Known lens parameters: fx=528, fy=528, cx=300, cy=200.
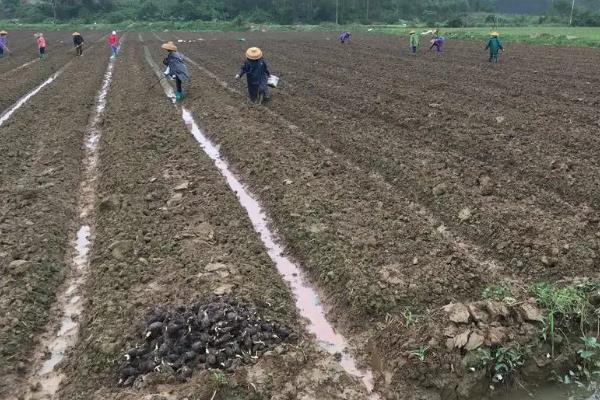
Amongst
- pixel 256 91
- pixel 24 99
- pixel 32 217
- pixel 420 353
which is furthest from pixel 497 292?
pixel 24 99

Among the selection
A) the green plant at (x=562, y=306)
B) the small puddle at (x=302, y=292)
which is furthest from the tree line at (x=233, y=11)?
the green plant at (x=562, y=306)

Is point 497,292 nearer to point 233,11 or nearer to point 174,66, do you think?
point 174,66

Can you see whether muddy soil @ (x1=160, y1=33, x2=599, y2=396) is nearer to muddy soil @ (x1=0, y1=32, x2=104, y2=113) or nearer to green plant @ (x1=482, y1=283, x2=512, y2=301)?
green plant @ (x1=482, y1=283, x2=512, y2=301)

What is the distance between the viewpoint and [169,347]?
Result: 171 inches

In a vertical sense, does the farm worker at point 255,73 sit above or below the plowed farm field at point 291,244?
above

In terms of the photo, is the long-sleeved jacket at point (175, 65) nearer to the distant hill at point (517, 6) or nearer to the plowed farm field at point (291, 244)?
the plowed farm field at point (291, 244)

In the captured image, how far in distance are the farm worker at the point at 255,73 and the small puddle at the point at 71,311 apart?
5717mm

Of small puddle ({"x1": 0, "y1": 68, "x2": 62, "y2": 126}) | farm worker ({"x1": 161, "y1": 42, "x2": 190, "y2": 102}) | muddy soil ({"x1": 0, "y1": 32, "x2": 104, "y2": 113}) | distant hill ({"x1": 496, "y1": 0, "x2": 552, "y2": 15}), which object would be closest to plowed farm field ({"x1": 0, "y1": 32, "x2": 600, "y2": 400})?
small puddle ({"x1": 0, "y1": 68, "x2": 62, "y2": 126})

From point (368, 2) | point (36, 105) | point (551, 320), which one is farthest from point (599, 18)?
point (551, 320)

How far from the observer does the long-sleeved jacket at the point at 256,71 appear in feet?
44.7

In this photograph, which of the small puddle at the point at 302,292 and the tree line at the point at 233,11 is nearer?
the small puddle at the point at 302,292

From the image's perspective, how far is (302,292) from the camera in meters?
5.57

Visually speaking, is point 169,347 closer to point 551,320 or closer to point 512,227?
point 551,320

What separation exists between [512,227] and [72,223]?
228 inches
